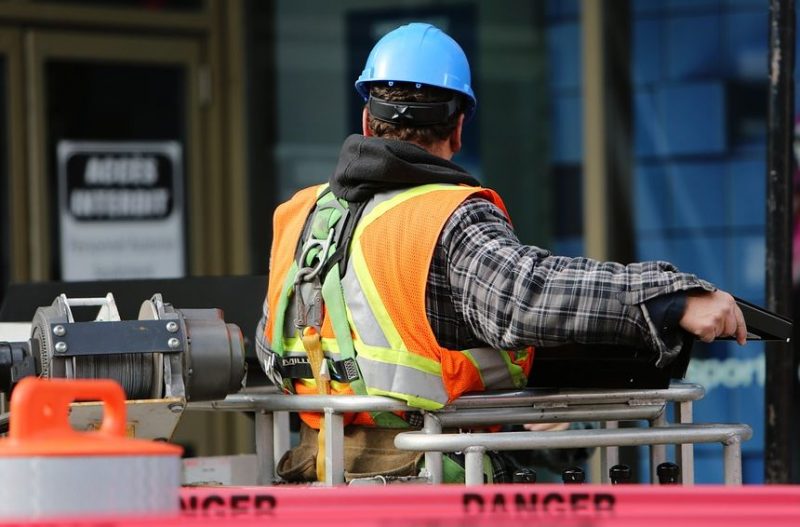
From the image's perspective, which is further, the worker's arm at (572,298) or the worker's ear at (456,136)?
the worker's ear at (456,136)

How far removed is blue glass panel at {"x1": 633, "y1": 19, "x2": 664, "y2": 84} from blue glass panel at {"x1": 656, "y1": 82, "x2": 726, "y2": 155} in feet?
0.36

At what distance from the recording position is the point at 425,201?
3785mm

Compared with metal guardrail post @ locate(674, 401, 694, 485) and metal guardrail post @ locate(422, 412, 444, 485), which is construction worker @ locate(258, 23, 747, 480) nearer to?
metal guardrail post @ locate(422, 412, 444, 485)

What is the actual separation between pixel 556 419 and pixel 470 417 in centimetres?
23

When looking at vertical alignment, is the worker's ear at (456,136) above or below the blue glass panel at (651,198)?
above

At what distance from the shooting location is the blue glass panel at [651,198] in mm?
7941

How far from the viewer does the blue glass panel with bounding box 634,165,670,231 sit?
26.1 feet

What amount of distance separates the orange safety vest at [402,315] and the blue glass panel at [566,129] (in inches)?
172

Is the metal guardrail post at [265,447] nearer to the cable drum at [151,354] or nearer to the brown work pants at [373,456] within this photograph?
the brown work pants at [373,456]

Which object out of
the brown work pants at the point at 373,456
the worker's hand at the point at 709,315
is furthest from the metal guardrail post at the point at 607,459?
the worker's hand at the point at 709,315

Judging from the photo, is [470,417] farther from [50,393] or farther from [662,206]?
[662,206]

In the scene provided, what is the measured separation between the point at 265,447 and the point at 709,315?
138 centimetres

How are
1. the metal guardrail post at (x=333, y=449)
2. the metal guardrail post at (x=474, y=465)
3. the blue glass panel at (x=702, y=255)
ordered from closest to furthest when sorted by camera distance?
the metal guardrail post at (x=474, y=465), the metal guardrail post at (x=333, y=449), the blue glass panel at (x=702, y=255)

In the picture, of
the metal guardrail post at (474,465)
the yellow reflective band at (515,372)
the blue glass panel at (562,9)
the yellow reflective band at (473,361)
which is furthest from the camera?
the blue glass panel at (562,9)
